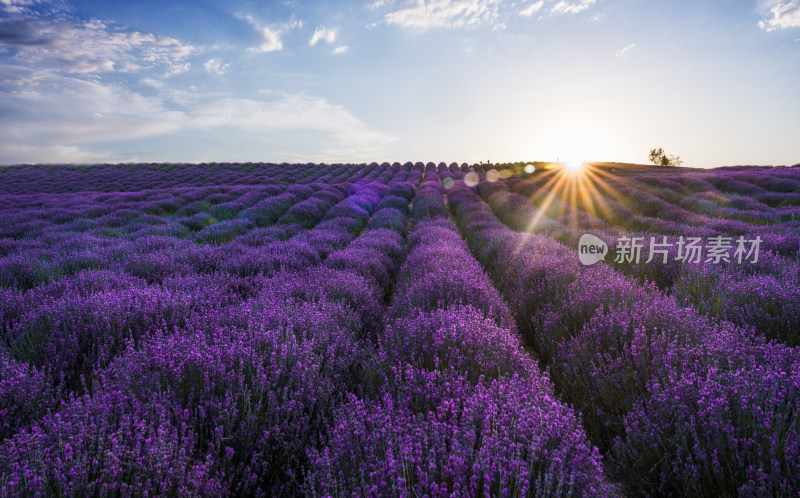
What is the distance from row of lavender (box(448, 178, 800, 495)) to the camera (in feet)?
5.13

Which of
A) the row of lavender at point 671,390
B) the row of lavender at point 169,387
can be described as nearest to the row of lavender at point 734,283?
the row of lavender at point 671,390

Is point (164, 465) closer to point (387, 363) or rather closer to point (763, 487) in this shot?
point (387, 363)

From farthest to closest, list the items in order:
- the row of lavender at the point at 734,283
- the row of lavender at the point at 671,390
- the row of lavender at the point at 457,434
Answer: the row of lavender at the point at 734,283
the row of lavender at the point at 671,390
the row of lavender at the point at 457,434

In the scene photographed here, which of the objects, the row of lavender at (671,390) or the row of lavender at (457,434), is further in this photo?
the row of lavender at (671,390)

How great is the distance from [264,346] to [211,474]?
81 cm

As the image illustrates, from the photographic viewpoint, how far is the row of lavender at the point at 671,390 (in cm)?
156

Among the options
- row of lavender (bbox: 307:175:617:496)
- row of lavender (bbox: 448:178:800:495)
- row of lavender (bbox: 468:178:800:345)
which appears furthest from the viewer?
row of lavender (bbox: 468:178:800:345)

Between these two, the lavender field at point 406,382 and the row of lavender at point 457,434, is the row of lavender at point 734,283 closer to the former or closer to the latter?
the lavender field at point 406,382

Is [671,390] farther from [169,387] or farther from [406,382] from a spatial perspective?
[169,387]

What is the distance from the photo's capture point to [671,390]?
75.2 inches

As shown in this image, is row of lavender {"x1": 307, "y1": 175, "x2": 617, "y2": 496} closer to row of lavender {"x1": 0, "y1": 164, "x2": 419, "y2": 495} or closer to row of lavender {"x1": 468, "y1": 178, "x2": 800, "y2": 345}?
row of lavender {"x1": 0, "y1": 164, "x2": 419, "y2": 495}

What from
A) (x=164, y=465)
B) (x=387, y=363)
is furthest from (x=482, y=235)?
(x=164, y=465)

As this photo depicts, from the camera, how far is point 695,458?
66.7 inches

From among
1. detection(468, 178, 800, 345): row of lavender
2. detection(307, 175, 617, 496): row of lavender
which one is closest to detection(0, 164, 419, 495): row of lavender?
detection(307, 175, 617, 496): row of lavender
